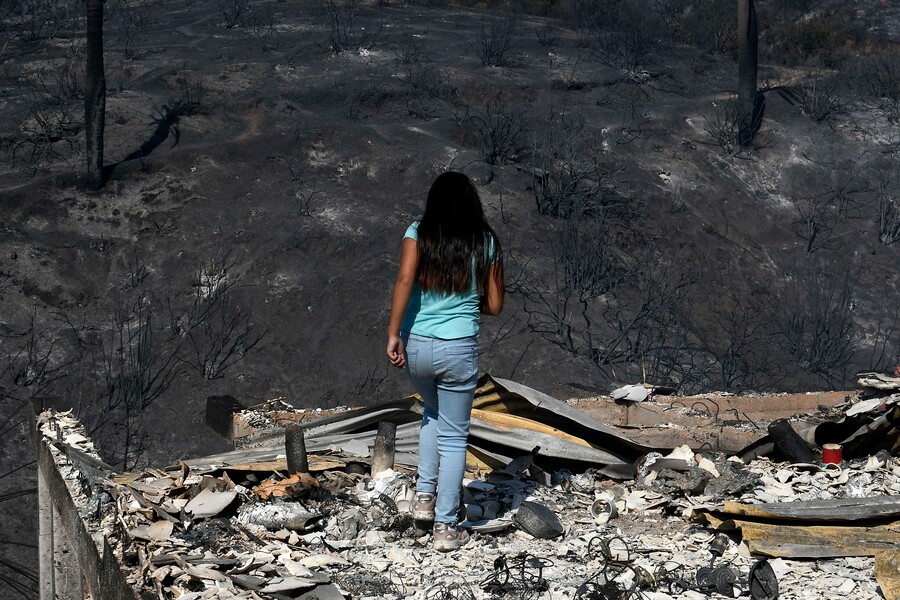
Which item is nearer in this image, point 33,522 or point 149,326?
point 33,522

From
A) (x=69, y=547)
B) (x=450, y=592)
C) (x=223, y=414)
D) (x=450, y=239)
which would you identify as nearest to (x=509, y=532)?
(x=450, y=592)

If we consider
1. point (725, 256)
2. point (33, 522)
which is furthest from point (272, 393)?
point (725, 256)

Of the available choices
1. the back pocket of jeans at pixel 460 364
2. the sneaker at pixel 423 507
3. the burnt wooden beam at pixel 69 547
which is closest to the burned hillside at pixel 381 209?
the burnt wooden beam at pixel 69 547

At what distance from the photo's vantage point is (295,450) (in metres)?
4.27

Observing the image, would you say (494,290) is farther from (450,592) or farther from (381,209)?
(381,209)

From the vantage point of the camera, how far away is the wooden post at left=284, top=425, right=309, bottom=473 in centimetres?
426

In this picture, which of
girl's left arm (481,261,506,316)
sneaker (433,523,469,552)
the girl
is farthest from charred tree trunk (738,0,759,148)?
sneaker (433,523,469,552)

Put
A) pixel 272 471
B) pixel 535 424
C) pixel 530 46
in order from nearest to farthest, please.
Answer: pixel 272 471
pixel 535 424
pixel 530 46

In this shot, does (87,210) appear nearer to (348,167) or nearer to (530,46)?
(348,167)

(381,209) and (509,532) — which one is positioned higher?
(509,532)

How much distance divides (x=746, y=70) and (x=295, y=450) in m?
15.6

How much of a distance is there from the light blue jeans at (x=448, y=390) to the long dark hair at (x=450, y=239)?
0.69 ft

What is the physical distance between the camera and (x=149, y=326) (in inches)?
481

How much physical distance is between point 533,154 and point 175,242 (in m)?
5.42
